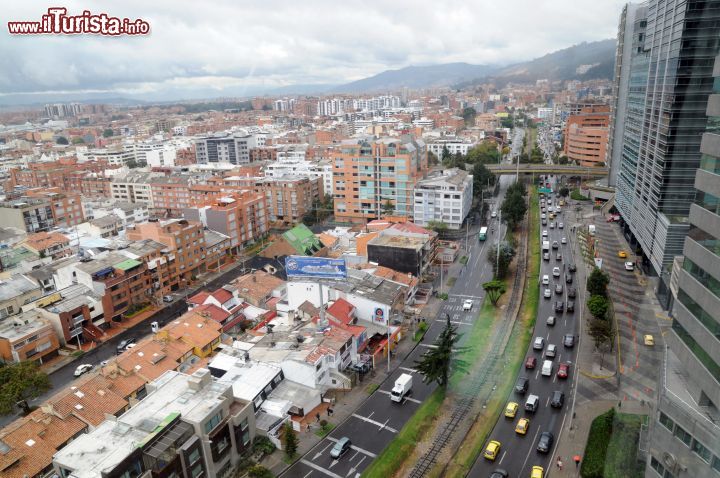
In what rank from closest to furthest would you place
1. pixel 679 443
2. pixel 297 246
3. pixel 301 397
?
pixel 679 443, pixel 301 397, pixel 297 246

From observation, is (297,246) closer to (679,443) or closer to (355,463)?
(355,463)

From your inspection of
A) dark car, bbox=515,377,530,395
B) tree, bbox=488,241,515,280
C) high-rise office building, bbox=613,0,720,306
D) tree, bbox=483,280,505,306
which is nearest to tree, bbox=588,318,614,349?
dark car, bbox=515,377,530,395

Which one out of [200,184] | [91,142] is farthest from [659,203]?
[91,142]

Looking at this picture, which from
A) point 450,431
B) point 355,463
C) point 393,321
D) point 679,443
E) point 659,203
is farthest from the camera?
point 659,203

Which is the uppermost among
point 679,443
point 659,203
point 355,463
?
point 659,203

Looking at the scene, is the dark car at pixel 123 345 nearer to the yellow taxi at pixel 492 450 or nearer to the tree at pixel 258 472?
the tree at pixel 258 472
